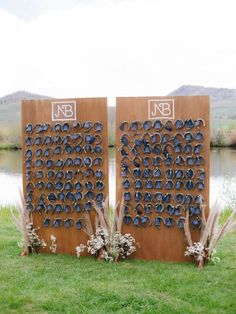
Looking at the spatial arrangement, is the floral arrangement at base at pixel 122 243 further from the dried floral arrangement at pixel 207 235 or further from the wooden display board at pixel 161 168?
the dried floral arrangement at pixel 207 235

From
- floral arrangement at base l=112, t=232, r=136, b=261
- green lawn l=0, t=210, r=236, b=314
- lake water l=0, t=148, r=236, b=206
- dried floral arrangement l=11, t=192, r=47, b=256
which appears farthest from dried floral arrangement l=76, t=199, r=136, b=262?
lake water l=0, t=148, r=236, b=206

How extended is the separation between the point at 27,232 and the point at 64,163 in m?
0.87

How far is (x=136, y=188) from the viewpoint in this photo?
221 inches

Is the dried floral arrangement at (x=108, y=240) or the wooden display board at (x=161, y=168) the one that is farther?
the dried floral arrangement at (x=108, y=240)

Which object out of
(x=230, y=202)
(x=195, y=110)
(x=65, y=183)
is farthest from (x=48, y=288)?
(x=230, y=202)

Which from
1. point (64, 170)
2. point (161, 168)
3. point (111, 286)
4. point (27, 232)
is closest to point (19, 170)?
point (27, 232)

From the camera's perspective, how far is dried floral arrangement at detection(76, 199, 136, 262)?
562 centimetres

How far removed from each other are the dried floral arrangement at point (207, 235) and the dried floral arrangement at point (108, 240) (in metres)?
0.59

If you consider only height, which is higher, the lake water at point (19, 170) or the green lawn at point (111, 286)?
the lake water at point (19, 170)

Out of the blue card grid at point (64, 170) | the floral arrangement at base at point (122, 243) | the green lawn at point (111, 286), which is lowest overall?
the green lawn at point (111, 286)

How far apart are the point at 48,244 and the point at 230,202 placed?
15.9 feet

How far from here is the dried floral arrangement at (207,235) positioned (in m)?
5.38

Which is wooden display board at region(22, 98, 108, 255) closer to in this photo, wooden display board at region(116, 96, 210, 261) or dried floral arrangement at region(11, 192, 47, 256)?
dried floral arrangement at region(11, 192, 47, 256)

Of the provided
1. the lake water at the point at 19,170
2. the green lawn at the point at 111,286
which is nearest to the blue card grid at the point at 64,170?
the green lawn at the point at 111,286
